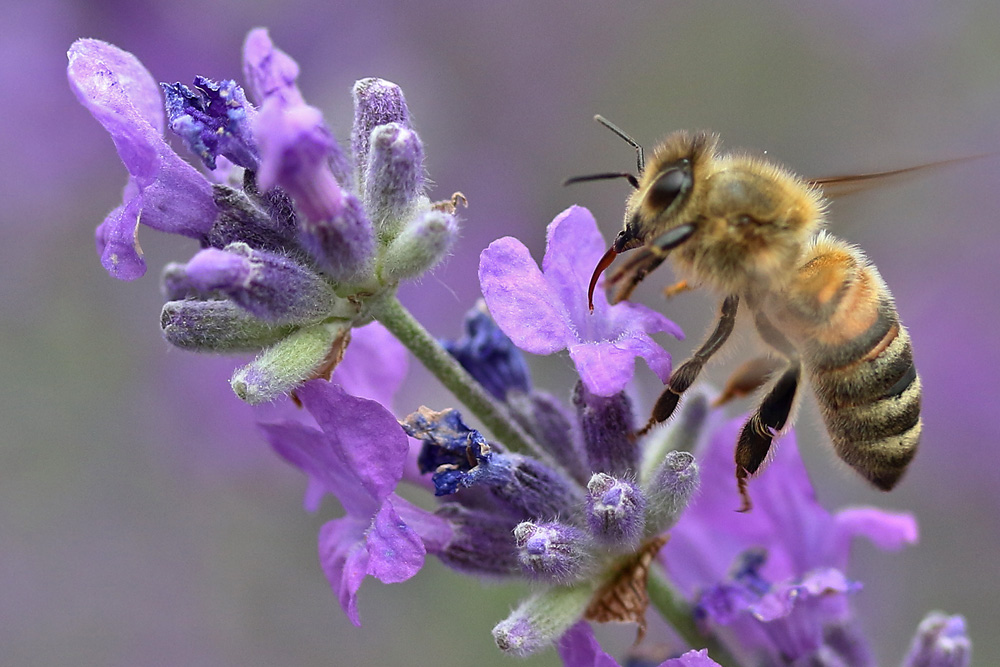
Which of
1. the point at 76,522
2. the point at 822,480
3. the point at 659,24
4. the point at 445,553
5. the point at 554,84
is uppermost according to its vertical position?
the point at 659,24

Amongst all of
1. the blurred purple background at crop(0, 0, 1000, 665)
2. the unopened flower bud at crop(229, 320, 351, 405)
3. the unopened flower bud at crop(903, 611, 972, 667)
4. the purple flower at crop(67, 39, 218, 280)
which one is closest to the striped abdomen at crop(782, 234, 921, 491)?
the unopened flower bud at crop(903, 611, 972, 667)

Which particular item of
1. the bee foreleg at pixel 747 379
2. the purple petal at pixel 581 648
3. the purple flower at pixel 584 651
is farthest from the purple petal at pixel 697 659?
the bee foreleg at pixel 747 379

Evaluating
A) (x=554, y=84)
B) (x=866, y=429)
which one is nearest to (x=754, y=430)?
(x=866, y=429)

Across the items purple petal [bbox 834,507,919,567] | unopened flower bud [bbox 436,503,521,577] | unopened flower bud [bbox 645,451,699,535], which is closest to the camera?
unopened flower bud [bbox 645,451,699,535]

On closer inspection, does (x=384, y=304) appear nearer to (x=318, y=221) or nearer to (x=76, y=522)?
(x=318, y=221)

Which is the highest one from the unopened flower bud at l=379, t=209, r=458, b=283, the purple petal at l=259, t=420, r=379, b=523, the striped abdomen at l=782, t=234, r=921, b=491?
the striped abdomen at l=782, t=234, r=921, b=491

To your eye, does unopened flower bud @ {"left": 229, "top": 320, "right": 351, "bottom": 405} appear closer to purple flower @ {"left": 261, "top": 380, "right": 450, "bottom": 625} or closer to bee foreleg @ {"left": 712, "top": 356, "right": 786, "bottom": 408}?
purple flower @ {"left": 261, "top": 380, "right": 450, "bottom": 625}

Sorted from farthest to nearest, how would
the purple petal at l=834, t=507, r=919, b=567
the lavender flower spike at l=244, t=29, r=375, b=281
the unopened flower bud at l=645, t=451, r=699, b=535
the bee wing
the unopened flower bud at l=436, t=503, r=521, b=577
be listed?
the purple petal at l=834, t=507, r=919, b=567 < the bee wing < the unopened flower bud at l=436, t=503, r=521, b=577 < the unopened flower bud at l=645, t=451, r=699, b=535 < the lavender flower spike at l=244, t=29, r=375, b=281
